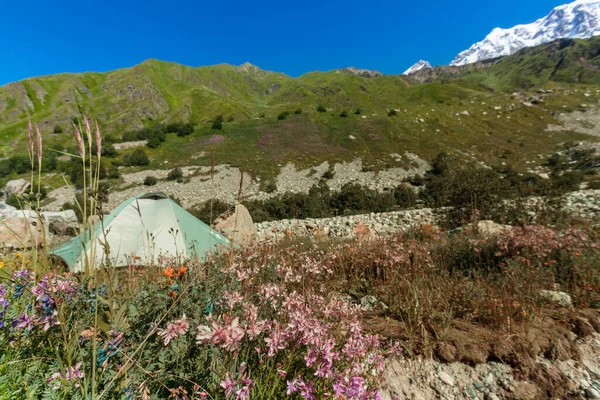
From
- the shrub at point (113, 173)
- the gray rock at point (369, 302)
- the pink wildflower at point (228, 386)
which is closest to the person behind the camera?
the pink wildflower at point (228, 386)

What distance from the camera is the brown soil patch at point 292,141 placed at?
89.0 ft

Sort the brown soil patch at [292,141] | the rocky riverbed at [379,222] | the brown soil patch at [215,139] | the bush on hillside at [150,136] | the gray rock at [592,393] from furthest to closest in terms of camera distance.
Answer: the bush on hillside at [150,136]
the brown soil patch at [215,139]
the brown soil patch at [292,141]
the rocky riverbed at [379,222]
the gray rock at [592,393]

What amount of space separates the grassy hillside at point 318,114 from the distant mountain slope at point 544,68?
700mm

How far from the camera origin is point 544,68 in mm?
101375

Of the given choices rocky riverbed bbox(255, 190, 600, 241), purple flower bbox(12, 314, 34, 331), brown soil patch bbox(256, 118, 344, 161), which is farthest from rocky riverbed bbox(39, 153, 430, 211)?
purple flower bbox(12, 314, 34, 331)

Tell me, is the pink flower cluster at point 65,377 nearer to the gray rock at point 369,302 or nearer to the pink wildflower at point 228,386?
the pink wildflower at point 228,386

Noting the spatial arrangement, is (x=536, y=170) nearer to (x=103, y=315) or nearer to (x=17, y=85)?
(x=103, y=315)

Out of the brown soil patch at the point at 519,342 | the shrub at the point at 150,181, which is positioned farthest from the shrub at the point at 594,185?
the shrub at the point at 150,181

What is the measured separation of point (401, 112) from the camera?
44406 mm

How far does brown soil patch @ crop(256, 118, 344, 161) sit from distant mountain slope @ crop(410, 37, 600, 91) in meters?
97.1

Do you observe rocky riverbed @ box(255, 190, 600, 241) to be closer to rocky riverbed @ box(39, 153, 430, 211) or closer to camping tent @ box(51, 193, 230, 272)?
camping tent @ box(51, 193, 230, 272)

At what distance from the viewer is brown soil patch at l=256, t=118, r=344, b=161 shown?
89.0 feet

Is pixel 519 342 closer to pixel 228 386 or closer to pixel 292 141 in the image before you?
pixel 228 386

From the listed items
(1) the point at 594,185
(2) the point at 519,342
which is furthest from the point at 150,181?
(1) the point at 594,185
